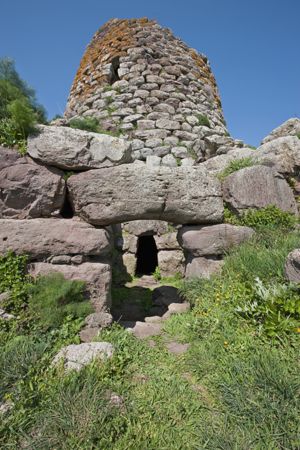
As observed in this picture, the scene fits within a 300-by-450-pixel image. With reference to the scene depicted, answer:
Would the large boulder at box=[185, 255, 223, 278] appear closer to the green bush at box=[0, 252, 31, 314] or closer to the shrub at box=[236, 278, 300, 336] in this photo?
the shrub at box=[236, 278, 300, 336]

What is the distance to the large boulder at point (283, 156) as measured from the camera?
159 inches

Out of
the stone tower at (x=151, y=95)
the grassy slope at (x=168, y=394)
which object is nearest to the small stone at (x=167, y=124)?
the stone tower at (x=151, y=95)

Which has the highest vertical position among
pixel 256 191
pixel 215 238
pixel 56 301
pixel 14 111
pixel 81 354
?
A: pixel 14 111

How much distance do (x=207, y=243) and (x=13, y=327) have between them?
262 cm

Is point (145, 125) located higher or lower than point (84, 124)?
higher

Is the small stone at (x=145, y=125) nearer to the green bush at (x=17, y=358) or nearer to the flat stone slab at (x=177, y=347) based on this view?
the flat stone slab at (x=177, y=347)

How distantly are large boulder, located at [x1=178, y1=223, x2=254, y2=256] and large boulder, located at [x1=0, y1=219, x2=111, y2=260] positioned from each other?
1.28 meters

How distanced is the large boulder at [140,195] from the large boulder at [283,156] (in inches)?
55.0

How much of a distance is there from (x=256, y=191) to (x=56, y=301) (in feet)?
10.6

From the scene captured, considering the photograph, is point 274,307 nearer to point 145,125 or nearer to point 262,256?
point 262,256

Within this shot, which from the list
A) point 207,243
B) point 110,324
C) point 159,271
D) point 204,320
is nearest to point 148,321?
point 110,324

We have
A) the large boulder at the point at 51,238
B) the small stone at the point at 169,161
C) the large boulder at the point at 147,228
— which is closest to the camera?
the large boulder at the point at 51,238

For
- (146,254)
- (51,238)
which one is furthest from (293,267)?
(146,254)

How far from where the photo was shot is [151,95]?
23.0 feet
